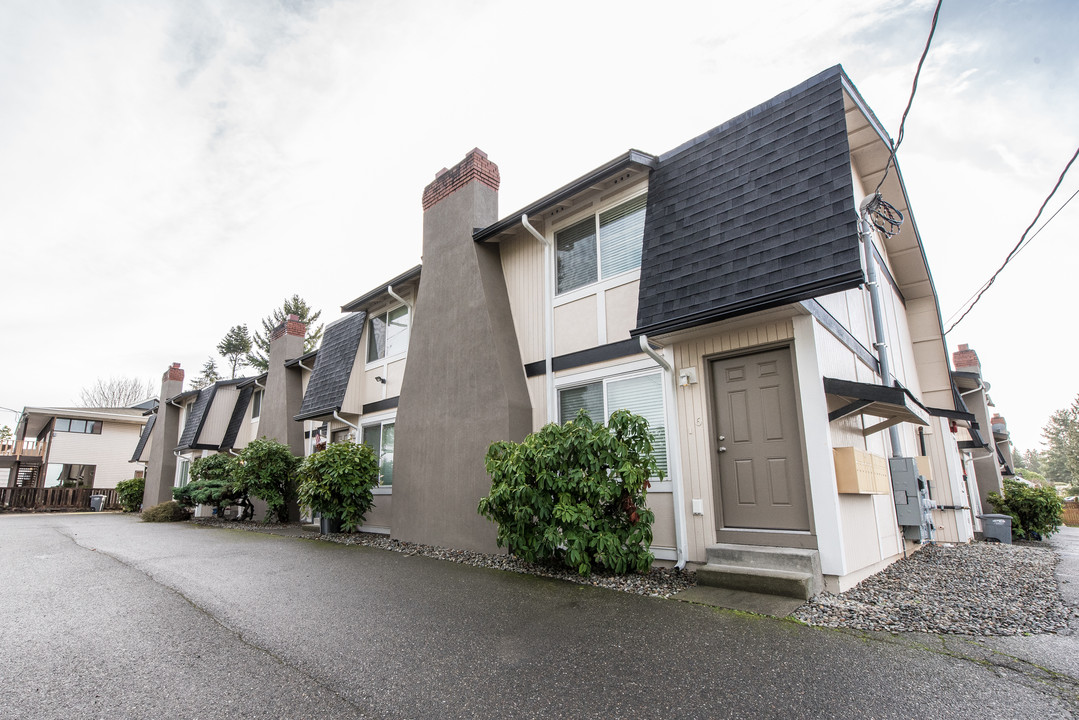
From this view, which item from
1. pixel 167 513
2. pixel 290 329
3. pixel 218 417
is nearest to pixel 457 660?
pixel 290 329

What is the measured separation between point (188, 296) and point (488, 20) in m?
22.0

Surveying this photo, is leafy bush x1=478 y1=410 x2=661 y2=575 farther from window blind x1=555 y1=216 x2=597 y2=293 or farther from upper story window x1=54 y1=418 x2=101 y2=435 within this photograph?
upper story window x1=54 y1=418 x2=101 y2=435

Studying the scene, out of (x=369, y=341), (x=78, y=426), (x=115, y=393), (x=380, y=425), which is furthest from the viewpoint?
(x=115, y=393)

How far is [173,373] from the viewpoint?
73.0 ft

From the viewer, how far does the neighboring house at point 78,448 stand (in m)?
27.0

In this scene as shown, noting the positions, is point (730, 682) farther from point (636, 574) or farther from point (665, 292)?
point (665, 292)

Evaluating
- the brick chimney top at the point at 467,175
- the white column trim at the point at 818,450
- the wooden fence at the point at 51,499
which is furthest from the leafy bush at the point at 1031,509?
the wooden fence at the point at 51,499

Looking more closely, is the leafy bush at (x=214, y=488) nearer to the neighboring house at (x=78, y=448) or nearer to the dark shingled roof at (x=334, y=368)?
the dark shingled roof at (x=334, y=368)

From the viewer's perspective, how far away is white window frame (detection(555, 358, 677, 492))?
20.6 ft

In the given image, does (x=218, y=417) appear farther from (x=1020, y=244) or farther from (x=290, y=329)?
(x=1020, y=244)

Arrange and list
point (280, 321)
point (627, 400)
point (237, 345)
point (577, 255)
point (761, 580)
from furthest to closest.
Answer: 1. point (237, 345)
2. point (280, 321)
3. point (577, 255)
4. point (627, 400)
5. point (761, 580)

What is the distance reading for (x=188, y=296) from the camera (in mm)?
23828

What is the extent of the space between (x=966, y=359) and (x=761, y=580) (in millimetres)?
17331

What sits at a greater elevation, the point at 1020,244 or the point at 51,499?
the point at 1020,244
